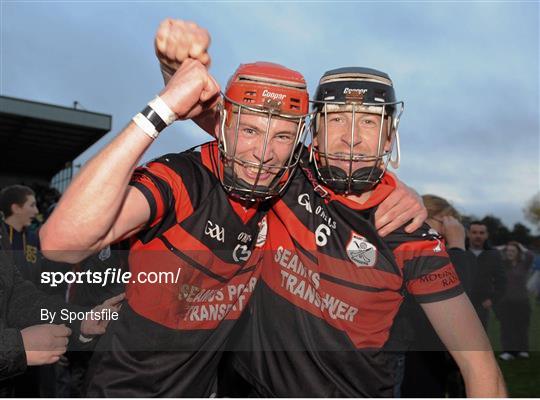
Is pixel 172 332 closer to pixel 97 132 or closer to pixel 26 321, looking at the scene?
pixel 26 321

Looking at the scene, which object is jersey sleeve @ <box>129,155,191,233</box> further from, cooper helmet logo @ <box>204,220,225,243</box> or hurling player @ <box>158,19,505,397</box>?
hurling player @ <box>158,19,505,397</box>

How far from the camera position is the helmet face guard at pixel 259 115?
7.64ft

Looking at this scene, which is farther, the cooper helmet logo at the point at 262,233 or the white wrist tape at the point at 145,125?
the cooper helmet logo at the point at 262,233

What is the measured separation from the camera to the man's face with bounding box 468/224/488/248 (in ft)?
24.7

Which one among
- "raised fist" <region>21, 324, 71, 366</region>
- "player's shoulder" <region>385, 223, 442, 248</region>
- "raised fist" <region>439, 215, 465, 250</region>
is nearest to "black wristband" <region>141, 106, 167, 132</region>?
"player's shoulder" <region>385, 223, 442, 248</region>

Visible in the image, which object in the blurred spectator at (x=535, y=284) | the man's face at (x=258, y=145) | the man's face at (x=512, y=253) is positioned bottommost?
the blurred spectator at (x=535, y=284)

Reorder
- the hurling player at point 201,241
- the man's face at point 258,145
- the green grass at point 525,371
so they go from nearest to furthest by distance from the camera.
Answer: the hurling player at point 201,241
the man's face at point 258,145
the green grass at point 525,371

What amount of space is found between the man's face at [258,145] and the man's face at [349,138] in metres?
0.25

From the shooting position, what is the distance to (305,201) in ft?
8.52

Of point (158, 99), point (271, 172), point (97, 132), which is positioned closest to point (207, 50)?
point (158, 99)

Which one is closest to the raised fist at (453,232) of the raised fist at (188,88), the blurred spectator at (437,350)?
the blurred spectator at (437,350)

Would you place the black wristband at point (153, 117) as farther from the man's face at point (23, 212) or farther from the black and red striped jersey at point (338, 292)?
the man's face at point (23, 212)

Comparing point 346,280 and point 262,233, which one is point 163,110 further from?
point 346,280

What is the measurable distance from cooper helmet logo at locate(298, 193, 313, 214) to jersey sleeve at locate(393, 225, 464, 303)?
1.47 ft
